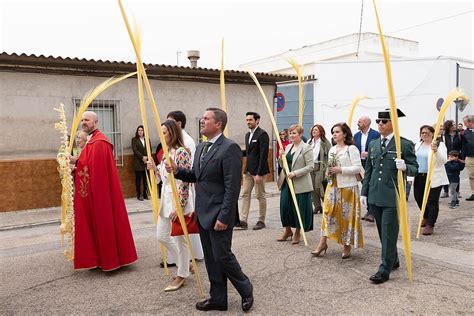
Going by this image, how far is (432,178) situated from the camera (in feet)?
23.1

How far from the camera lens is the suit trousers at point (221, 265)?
3.77 metres

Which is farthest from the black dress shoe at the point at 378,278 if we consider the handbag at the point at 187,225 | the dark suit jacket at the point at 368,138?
the dark suit jacket at the point at 368,138

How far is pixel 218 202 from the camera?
3777 mm

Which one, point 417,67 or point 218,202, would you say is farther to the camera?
point 417,67

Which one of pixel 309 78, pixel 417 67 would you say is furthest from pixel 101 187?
pixel 417 67

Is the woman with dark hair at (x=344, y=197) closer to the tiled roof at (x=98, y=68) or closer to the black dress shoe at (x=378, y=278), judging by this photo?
the black dress shoe at (x=378, y=278)

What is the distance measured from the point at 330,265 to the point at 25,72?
794cm

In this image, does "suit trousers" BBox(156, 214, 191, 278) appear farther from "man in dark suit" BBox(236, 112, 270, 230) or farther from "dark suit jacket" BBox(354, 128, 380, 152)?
"dark suit jacket" BBox(354, 128, 380, 152)

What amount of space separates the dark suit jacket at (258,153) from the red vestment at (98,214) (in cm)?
280

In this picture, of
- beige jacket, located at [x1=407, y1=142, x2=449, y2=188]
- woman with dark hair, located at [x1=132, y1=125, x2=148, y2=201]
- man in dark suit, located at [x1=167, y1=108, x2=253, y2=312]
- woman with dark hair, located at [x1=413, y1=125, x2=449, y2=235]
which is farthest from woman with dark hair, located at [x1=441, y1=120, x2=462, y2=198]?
man in dark suit, located at [x1=167, y1=108, x2=253, y2=312]

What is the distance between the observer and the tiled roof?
932 cm

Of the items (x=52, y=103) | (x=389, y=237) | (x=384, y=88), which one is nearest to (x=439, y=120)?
(x=389, y=237)

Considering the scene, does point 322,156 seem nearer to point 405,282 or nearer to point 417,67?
point 405,282

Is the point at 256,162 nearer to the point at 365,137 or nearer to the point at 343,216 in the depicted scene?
the point at 365,137
